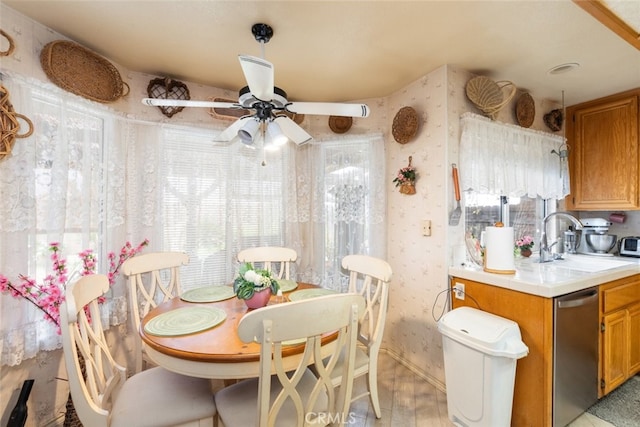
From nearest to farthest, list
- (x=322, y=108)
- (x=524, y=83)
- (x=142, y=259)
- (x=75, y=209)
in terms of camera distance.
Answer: (x=322, y=108)
(x=75, y=209)
(x=142, y=259)
(x=524, y=83)

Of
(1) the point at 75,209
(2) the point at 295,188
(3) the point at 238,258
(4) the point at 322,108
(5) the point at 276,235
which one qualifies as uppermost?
(4) the point at 322,108

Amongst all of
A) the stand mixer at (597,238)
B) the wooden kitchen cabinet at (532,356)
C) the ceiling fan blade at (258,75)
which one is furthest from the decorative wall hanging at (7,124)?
the stand mixer at (597,238)

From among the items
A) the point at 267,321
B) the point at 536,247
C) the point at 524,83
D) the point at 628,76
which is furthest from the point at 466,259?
the point at 628,76

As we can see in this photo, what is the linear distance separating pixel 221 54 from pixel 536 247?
3254 millimetres

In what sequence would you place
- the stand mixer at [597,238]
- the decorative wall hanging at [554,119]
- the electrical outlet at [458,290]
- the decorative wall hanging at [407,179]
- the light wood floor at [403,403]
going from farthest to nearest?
the decorative wall hanging at [554,119] → the stand mixer at [597,238] → the decorative wall hanging at [407,179] → the electrical outlet at [458,290] → the light wood floor at [403,403]

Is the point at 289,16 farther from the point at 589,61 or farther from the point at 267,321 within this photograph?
the point at 589,61

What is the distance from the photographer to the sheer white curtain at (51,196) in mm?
1466

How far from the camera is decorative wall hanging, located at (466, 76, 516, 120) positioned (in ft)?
6.84

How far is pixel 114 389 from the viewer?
1.39 m

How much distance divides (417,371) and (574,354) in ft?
3.46

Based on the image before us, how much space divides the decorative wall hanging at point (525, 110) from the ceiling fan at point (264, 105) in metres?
1.81

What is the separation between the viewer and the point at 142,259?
75.4 inches

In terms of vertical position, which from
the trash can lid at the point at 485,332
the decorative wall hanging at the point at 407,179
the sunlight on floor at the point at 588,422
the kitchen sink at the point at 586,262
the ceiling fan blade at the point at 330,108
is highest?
the ceiling fan blade at the point at 330,108

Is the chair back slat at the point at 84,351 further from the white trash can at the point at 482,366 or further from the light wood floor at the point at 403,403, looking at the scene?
the white trash can at the point at 482,366
